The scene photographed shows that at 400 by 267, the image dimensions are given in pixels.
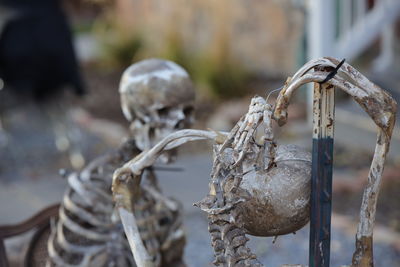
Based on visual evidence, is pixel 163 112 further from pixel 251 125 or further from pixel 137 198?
pixel 251 125

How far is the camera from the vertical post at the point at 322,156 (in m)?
1.53

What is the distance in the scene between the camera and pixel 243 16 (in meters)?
8.38

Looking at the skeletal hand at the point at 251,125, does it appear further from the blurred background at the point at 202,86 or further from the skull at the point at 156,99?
the blurred background at the point at 202,86

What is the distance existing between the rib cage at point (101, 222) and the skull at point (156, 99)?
0.36 feet

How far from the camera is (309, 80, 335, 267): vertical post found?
5.03 feet

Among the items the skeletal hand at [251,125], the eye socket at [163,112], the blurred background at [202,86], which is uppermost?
the blurred background at [202,86]

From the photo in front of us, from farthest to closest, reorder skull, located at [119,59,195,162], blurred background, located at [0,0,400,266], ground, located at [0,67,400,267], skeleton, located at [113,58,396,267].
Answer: blurred background, located at [0,0,400,266] → ground, located at [0,67,400,267] → skull, located at [119,59,195,162] → skeleton, located at [113,58,396,267]

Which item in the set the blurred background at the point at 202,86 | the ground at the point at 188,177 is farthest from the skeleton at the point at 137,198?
the blurred background at the point at 202,86

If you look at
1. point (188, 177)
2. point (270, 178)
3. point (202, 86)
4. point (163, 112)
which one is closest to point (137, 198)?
point (163, 112)

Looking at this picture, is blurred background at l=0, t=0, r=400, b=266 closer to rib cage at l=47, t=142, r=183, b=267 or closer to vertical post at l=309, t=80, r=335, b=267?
rib cage at l=47, t=142, r=183, b=267

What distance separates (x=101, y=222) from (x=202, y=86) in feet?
18.7

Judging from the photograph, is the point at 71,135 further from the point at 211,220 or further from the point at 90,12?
the point at 90,12

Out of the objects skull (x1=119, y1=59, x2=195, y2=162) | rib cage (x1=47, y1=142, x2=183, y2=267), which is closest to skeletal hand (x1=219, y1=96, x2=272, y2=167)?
skull (x1=119, y1=59, x2=195, y2=162)

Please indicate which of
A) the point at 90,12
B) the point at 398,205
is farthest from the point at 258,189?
the point at 90,12
